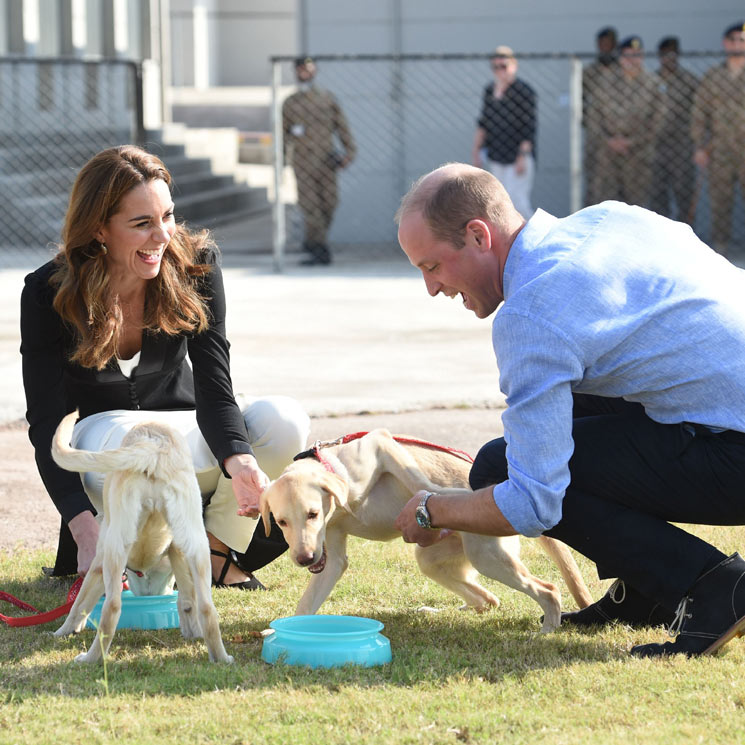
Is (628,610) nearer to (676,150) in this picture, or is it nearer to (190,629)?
(190,629)

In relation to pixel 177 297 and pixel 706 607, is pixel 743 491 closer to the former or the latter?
pixel 706 607

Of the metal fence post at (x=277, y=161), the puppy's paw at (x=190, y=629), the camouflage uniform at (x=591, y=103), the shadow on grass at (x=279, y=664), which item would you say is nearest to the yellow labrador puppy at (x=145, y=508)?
the shadow on grass at (x=279, y=664)

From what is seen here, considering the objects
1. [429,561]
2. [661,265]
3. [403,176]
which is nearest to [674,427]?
[661,265]

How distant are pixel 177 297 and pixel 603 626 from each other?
1794 millimetres

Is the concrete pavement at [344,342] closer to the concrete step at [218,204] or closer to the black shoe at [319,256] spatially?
the black shoe at [319,256]

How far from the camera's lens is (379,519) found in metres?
4.08

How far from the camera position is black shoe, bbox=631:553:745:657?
3438 millimetres

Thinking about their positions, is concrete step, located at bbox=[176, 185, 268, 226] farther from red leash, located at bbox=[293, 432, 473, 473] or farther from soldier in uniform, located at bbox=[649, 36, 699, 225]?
red leash, located at bbox=[293, 432, 473, 473]

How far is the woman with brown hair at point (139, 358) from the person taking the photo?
12.9ft

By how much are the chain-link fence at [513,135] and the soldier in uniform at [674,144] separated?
0.05ft

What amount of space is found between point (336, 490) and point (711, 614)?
119 centimetres

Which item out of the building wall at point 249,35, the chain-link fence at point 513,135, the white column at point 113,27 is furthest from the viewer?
the building wall at point 249,35

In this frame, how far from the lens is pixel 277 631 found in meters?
3.55

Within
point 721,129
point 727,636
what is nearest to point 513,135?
point 721,129
